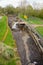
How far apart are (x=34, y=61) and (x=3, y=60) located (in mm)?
6410

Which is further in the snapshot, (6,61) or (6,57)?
(6,57)

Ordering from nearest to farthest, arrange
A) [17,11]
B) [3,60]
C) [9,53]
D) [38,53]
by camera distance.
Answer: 1. [3,60]
2. [9,53]
3. [38,53]
4. [17,11]

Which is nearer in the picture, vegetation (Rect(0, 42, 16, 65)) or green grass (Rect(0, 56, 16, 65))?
green grass (Rect(0, 56, 16, 65))

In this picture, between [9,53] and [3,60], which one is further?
[9,53]

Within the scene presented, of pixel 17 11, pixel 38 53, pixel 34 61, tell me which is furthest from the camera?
pixel 17 11

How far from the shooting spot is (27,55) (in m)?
23.6

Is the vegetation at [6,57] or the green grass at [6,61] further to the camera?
the vegetation at [6,57]

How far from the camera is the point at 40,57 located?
2273 centimetres

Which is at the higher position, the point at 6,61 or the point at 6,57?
the point at 6,57

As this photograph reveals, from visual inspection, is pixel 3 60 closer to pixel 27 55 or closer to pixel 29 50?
pixel 27 55

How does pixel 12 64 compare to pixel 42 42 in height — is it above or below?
above

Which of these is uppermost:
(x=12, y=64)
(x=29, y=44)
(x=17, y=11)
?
(x=12, y=64)

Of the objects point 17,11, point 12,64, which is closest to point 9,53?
point 12,64

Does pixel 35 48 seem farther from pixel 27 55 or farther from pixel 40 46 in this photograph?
pixel 27 55
